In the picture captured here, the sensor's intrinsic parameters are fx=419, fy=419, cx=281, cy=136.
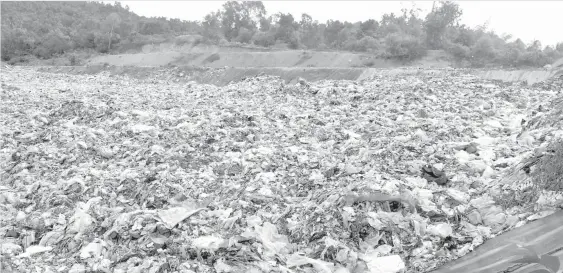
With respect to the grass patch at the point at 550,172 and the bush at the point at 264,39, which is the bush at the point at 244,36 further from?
the grass patch at the point at 550,172

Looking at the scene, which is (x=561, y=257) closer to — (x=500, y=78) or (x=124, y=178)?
(x=124, y=178)

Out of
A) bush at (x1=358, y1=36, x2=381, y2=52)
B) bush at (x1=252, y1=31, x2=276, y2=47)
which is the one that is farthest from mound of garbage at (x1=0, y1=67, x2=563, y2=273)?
bush at (x1=252, y1=31, x2=276, y2=47)

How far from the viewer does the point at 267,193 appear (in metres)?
4.83

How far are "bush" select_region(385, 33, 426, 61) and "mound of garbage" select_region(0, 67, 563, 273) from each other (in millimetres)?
12139

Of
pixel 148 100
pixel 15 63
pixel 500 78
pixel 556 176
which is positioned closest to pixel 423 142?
pixel 556 176

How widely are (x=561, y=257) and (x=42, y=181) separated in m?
5.63

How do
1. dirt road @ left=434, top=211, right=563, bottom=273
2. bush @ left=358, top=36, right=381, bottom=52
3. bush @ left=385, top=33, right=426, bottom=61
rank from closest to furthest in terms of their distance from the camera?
dirt road @ left=434, top=211, right=563, bottom=273, bush @ left=385, top=33, right=426, bottom=61, bush @ left=358, top=36, right=381, bottom=52

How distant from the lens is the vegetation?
19.9 metres

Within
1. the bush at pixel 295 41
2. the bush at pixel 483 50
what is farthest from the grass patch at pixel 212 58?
the bush at pixel 483 50

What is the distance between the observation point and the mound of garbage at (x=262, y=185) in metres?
3.66

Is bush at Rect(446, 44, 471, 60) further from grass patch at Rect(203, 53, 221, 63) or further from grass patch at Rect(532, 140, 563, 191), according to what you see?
grass patch at Rect(532, 140, 563, 191)

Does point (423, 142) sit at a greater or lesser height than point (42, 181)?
greater

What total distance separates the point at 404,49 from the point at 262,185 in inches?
690

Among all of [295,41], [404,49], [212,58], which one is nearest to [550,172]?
Result: [404,49]
